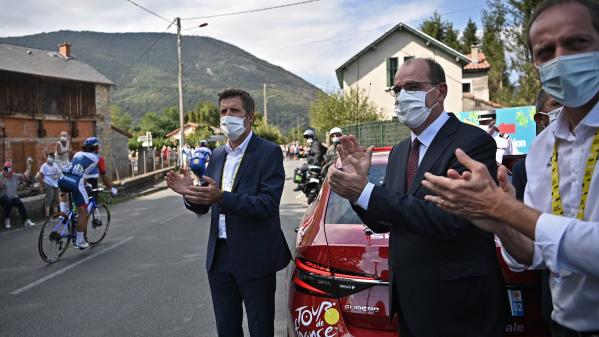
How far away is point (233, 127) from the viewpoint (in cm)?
326

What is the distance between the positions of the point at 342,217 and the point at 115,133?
122 ft

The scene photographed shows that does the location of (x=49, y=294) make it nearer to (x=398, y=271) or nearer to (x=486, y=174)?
(x=398, y=271)

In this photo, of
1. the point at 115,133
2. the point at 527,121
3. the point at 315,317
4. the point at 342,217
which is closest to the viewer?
the point at 315,317

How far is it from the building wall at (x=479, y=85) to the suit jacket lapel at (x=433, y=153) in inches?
1352

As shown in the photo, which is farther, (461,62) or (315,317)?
(461,62)

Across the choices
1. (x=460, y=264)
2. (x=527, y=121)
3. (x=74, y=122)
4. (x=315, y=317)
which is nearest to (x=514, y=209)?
(x=460, y=264)

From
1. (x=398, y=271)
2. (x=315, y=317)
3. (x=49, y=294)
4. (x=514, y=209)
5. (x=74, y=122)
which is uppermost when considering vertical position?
(x=74, y=122)

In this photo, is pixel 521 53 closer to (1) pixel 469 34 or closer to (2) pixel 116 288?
(2) pixel 116 288

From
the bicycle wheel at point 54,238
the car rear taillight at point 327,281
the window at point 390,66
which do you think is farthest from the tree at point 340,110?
the car rear taillight at point 327,281

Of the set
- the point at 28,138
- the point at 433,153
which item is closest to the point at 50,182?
the point at 433,153

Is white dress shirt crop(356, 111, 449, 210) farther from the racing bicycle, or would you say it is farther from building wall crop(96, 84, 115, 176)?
building wall crop(96, 84, 115, 176)

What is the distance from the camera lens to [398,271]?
7.00 ft

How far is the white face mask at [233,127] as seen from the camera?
10.7 ft

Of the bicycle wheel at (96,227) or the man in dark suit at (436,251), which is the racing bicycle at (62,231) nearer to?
the bicycle wheel at (96,227)
